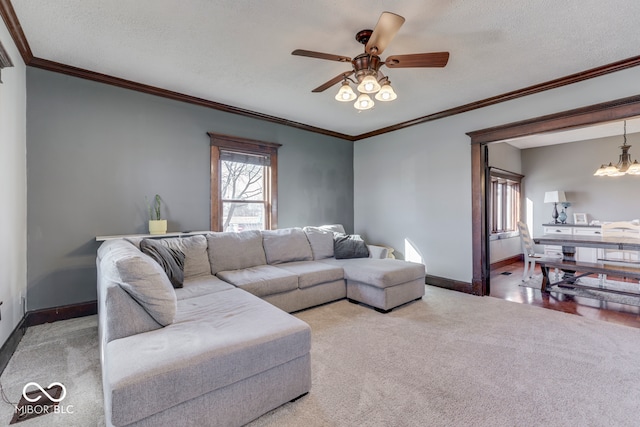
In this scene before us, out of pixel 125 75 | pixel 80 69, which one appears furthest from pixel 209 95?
pixel 80 69

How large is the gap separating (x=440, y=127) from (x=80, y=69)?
4.62 m

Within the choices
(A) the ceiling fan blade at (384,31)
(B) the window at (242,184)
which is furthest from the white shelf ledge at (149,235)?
(A) the ceiling fan blade at (384,31)

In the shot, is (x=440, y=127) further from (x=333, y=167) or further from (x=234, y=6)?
(x=234, y=6)

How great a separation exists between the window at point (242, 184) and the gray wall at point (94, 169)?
152 mm

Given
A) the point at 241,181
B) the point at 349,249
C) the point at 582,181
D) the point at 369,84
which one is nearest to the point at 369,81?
the point at 369,84

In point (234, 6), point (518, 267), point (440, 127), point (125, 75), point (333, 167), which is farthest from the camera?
point (518, 267)

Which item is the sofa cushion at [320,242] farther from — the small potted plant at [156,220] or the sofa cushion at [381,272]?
the small potted plant at [156,220]

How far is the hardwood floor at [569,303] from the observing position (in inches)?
123

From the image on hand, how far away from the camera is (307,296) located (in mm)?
3275

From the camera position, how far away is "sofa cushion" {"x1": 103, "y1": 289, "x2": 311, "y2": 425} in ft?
4.01

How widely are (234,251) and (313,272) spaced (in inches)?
38.9

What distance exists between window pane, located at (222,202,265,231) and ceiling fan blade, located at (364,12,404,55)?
2.94 meters

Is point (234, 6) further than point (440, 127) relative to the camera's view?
No

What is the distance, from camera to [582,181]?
243 inches
